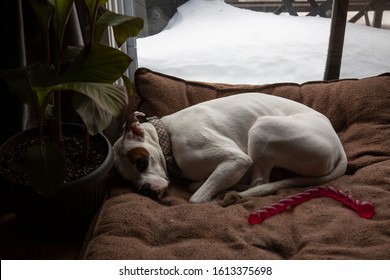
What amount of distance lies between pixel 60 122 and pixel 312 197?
106 centimetres

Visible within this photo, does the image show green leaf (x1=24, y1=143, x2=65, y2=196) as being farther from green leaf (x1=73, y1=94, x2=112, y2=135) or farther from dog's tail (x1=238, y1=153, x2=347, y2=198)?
dog's tail (x1=238, y1=153, x2=347, y2=198)

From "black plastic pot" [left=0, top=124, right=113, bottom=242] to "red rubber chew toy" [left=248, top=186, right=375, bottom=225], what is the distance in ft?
1.99

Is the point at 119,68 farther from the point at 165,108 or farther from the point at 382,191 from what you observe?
the point at 382,191

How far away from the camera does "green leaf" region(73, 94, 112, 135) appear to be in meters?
1.38

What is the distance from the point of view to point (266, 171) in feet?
6.55

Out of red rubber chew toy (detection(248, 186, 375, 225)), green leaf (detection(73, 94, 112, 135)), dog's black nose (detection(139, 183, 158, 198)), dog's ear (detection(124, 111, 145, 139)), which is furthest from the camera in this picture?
dog's ear (detection(124, 111, 145, 139))

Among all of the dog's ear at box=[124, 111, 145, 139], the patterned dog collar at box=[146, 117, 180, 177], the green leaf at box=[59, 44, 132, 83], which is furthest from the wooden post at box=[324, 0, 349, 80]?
the green leaf at box=[59, 44, 132, 83]

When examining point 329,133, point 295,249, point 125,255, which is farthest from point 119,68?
point 329,133

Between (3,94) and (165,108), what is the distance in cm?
80

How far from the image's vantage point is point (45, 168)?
55.8 inches

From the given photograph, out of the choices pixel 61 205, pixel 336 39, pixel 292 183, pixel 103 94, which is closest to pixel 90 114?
pixel 103 94

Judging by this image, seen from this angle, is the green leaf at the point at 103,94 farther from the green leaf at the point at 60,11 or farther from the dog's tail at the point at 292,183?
the dog's tail at the point at 292,183

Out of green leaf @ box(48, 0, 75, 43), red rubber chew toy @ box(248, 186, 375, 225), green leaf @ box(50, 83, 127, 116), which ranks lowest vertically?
red rubber chew toy @ box(248, 186, 375, 225)

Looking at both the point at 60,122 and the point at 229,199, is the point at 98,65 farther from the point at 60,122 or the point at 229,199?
the point at 229,199
